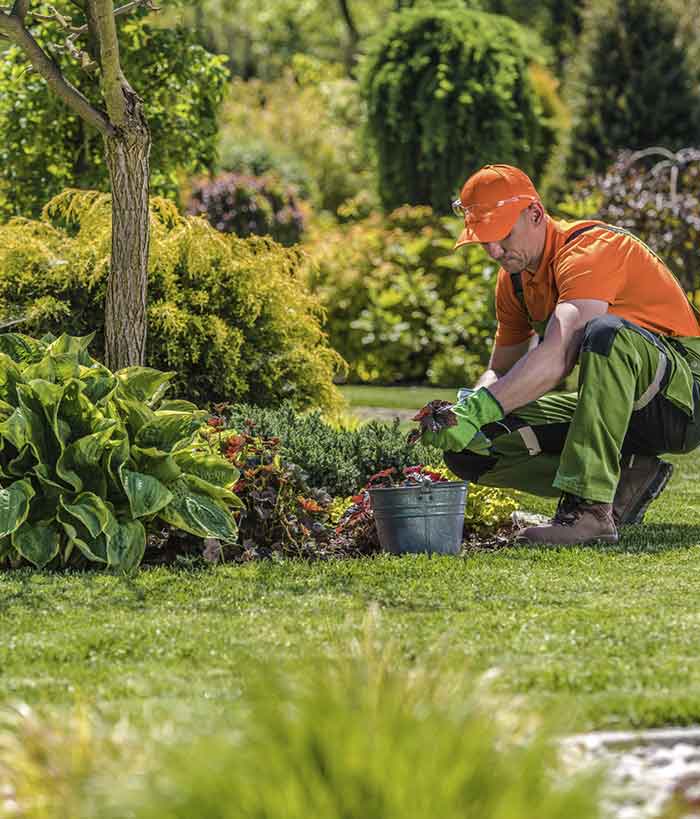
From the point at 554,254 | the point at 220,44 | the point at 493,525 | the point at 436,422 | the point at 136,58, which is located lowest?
the point at 493,525

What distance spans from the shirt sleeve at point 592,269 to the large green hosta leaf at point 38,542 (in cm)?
195

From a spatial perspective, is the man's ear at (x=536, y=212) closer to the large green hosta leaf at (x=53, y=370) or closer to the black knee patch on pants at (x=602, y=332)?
the black knee patch on pants at (x=602, y=332)

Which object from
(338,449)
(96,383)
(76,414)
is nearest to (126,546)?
(76,414)

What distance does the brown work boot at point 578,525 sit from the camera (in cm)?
480

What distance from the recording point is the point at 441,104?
50.7 feet

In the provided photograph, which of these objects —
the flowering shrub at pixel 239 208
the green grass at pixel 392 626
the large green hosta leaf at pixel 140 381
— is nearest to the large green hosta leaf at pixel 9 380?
the large green hosta leaf at pixel 140 381

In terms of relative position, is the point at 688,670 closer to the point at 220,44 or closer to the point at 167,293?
the point at 167,293

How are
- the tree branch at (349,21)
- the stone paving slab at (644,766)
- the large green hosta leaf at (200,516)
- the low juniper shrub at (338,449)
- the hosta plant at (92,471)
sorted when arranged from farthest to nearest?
the tree branch at (349,21) → the low juniper shrub at (338,449) → the large green hosta leaf at (200,516) → the hosta plant at (92,471) → the stone paving slab at (644,766)

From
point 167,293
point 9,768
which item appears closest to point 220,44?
point 167,293

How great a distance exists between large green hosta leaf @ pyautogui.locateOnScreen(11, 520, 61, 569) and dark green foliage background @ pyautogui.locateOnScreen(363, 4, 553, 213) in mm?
11635

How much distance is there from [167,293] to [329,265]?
18.8 feet

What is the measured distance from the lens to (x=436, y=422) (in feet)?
15.1

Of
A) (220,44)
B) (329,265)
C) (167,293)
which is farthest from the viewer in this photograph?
(220,44)

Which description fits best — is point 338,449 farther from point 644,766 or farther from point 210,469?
point 644,766
